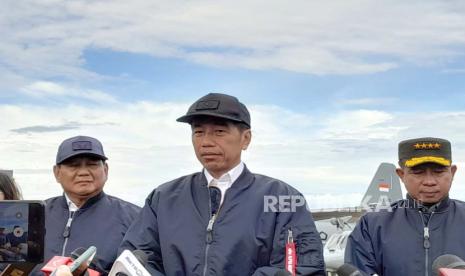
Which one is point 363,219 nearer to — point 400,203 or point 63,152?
point 400,203

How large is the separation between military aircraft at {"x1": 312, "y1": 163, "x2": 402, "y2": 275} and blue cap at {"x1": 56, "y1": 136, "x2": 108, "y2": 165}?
1202 cm

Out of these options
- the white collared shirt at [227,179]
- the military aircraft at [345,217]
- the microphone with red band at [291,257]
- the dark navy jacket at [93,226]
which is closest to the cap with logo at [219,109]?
the white collared shirt at [227,179]

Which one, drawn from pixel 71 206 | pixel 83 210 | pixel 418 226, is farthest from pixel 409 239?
pixel 71 206

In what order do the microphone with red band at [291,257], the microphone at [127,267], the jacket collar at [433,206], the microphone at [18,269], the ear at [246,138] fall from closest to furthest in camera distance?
the microphone at [127,267], the microphone at [18,269], the microphone with red band at [291,257], the ear at [246,138], the jacket collar at [433,206]

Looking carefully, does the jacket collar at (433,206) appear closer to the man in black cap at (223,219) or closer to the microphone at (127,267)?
the man in black cap at (223,219)

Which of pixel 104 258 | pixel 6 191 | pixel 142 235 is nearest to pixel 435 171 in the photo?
pixel 142 235

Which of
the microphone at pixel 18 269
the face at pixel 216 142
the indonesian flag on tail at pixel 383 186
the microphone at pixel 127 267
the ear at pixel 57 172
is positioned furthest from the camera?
the indonesian flag on tail at pixel 383 186

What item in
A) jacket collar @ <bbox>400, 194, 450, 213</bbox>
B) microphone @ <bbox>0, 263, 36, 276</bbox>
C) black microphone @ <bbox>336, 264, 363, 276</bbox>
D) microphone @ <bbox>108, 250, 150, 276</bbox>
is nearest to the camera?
microphone @ <bbox>108, 250, 150, 276</bbox>

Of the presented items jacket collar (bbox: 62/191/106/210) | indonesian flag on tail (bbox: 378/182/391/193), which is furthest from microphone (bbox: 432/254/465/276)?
indonesian flag on tail (bbox: 378/182/391/193)

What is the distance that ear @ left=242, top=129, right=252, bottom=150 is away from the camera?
4277mm

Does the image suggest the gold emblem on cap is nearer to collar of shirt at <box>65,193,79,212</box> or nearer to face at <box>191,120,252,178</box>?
face at <box>191,120,252,178</box>

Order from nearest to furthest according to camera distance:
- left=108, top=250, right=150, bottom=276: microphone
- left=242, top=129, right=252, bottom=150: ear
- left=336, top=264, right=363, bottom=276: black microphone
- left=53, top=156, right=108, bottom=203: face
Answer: left=108, top=250, right=150, bottom=276: microphone, left=336, top=264, right=363, bottom=276: black microphone, left=242, top=129, right=252, bottom=150: ear, left=53, top=156, right=108, bottom=203: face

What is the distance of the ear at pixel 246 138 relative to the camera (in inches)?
168

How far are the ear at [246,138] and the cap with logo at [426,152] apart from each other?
47.6 inches
